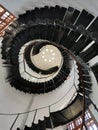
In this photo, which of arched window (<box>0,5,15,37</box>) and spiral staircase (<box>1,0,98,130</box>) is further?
arched window (<box>0,5,15,37</box>)

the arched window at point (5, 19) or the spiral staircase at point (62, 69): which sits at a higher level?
the arched window at point (5, 19)

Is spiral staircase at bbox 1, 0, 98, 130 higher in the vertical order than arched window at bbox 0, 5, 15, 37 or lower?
lower

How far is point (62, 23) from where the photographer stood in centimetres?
463

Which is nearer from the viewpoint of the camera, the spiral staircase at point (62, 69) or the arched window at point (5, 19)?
the spiral staircase at point (62, 69)

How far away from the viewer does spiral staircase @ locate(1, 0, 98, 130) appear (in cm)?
446

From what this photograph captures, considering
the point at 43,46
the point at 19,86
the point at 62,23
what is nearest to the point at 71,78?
the point at 19,86

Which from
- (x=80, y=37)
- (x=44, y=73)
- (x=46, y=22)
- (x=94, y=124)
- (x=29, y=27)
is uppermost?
(x=44, y=73)

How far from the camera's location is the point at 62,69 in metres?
9.16

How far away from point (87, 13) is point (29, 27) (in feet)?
6.68

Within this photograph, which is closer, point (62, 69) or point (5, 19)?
point (5, 19)

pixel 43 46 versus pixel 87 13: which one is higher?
pixel 43 46

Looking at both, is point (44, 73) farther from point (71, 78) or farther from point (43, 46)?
point (71, 78)

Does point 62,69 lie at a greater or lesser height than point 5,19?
lesser

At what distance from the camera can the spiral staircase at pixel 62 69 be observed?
14.6ft
